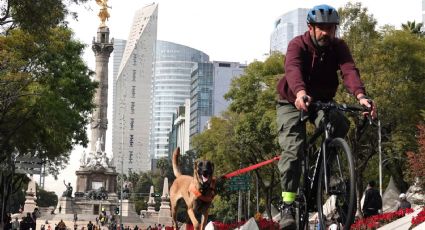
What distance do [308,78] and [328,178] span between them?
1.08 m

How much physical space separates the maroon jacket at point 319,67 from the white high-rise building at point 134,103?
A: 168264 millimetres

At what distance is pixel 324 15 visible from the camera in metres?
6.51

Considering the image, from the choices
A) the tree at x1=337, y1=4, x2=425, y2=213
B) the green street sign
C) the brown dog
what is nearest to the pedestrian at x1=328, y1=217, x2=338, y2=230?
the brown dog

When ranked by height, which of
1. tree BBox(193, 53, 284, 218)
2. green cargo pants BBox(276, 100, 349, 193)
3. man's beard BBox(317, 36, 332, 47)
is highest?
tree BBox(193, 53, 284, 218)

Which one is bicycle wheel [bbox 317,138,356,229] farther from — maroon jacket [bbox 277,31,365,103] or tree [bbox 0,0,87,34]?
tree [bbox 0,0,87,34]

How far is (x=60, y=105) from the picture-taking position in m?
33.3

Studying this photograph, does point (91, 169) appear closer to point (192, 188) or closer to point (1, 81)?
point (1, 81)

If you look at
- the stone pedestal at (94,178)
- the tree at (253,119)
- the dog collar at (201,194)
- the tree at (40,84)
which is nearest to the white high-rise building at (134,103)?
the stone pedestal at (94,178)

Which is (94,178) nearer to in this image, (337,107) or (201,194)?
(201,194)

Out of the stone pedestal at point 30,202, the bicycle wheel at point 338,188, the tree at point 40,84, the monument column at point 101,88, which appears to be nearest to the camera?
the bicycle wheel at point 338,188

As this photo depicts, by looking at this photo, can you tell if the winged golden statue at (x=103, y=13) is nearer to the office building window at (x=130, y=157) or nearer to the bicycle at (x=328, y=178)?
the office building window at (x=130, y=157)

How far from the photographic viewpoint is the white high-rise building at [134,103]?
581ft

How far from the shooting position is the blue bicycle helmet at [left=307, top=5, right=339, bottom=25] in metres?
6.50

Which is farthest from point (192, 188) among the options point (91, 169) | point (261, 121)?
point (91, 169)
